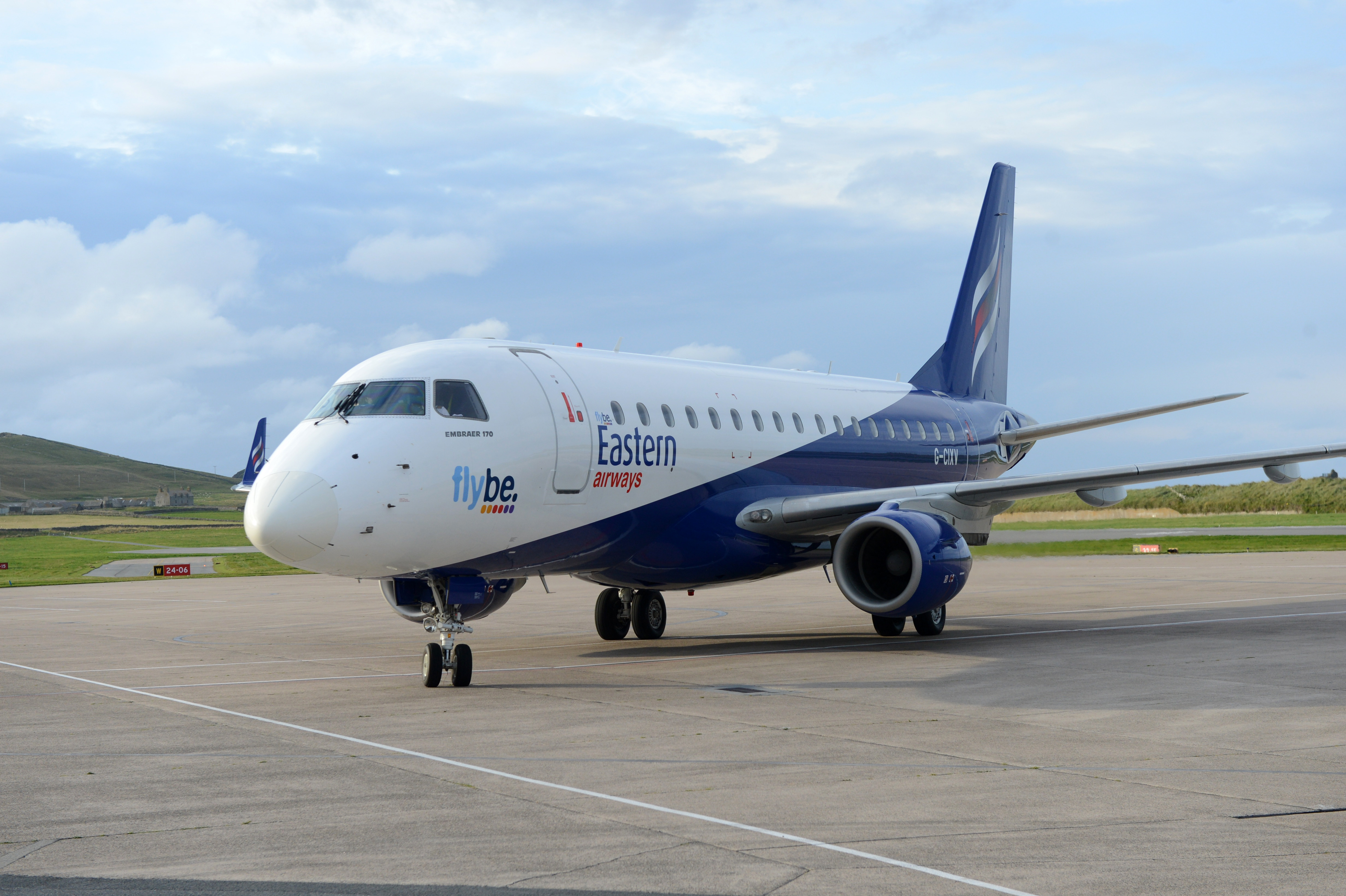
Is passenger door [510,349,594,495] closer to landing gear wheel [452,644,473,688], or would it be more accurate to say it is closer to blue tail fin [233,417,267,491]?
landing gear wheel [452,644,473,688]

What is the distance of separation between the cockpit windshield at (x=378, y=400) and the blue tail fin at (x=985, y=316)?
13.2m

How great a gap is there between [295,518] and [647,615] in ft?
26.7

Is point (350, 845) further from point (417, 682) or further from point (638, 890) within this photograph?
point (417, 682)

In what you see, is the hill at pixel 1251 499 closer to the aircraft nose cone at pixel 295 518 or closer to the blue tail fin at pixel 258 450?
the blue tail fin at pixel 258 450

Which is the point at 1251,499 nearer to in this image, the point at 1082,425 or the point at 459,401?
the point at 1082,425

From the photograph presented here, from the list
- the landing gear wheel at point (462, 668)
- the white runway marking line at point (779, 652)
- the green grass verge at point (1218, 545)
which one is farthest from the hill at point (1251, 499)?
the landing gear wheel at point (462, 668)

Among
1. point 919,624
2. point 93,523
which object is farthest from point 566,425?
point 93,523

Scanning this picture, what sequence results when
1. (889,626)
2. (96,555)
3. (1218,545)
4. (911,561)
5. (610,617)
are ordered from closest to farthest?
(911,561)
(889,626)
(610,617)
(1218,545)
(96,555)

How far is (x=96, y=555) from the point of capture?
192 ft

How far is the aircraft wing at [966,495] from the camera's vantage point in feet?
59.6

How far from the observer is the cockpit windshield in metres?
14.3

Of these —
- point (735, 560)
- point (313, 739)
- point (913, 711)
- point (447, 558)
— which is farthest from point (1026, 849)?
point (735, 560)

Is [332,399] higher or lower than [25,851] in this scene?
higher

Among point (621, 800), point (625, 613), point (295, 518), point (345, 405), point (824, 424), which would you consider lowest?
point (621, 800)
